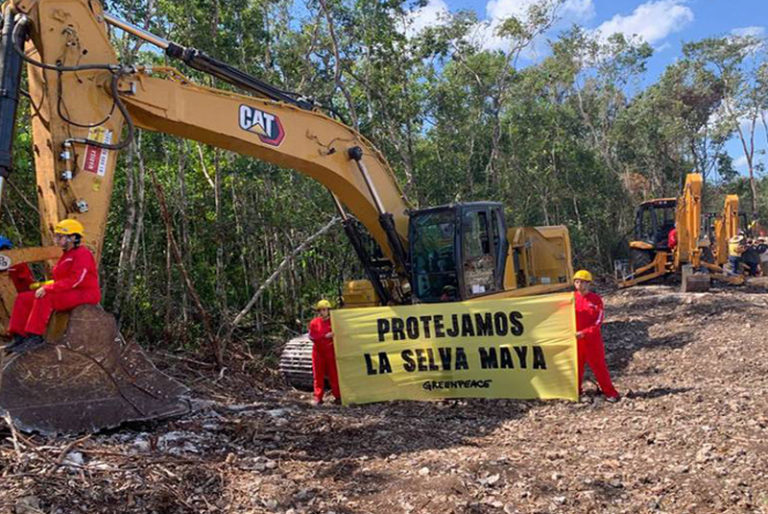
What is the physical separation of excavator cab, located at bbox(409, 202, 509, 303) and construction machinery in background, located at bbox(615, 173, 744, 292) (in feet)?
31.2

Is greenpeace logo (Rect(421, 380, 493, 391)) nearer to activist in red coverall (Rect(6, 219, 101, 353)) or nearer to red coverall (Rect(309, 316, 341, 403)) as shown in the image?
red coverall (Rect(309, 316, 341, 403))

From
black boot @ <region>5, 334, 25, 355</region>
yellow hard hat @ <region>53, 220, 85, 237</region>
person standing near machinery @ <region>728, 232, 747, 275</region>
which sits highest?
yellow hard hat @ <region>53, 220, 85, 237</region>

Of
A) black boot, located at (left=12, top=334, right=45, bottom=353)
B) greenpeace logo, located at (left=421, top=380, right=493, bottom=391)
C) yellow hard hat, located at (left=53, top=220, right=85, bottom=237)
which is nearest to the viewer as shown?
black boot, located at (left=12, top=334, right=45, bottom=353)

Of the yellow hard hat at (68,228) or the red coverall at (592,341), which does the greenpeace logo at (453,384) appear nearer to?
the red coverall at (592,341)

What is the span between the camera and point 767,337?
1051 centimetres

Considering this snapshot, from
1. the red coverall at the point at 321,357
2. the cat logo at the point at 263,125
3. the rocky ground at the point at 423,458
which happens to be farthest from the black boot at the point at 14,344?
the red coverall at the point at 321,357

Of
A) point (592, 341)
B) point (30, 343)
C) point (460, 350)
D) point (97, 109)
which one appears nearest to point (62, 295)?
point (30, 343)

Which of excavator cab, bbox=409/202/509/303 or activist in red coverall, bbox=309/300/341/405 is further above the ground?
excavator cab, bbox=409/202/509/303

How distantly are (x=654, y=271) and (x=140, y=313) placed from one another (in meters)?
14.1

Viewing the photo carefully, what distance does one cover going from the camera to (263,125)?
7.15m

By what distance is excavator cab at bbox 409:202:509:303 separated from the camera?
28.5 feet

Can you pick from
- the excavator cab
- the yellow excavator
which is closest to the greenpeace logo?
the excavator cab

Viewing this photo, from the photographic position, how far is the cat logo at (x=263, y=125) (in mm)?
6930

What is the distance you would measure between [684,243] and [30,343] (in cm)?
1605
